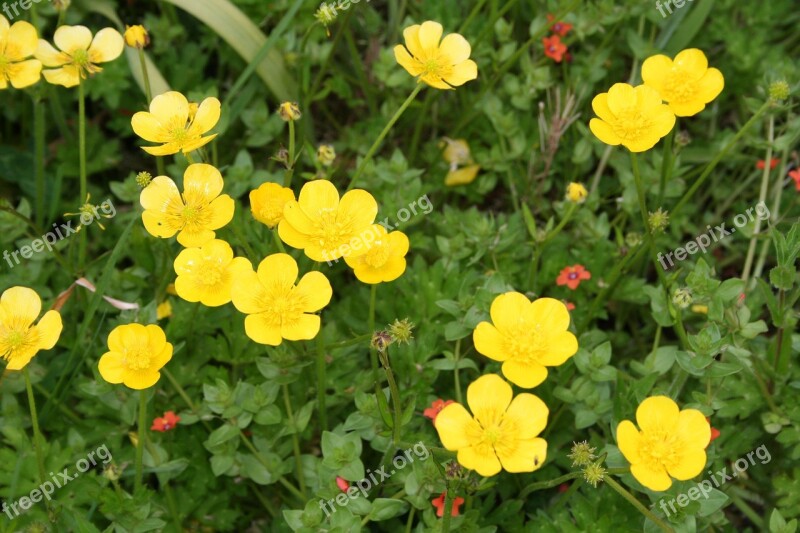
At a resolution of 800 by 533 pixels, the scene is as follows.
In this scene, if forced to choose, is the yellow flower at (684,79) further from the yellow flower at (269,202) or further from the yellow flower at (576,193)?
the yellow flower at (269,202)

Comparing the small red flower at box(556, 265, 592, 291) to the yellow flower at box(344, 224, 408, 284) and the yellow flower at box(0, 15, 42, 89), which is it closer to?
the yellow flower at box(344, 224, 408, 284)

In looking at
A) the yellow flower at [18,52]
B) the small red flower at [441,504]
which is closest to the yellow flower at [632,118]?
the small red flower at [441,504]

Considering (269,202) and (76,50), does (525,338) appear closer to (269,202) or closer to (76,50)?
(269,202)

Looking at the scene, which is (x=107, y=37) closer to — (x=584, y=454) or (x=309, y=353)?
(x=309, y=353)

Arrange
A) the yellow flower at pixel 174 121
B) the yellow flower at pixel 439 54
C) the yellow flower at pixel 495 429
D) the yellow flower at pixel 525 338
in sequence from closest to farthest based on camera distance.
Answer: the yellow flower at pixel 495 429
the yellow flower at pixel 525 338
the yellow flower at pixel 174 121
the yellow flower at pixel 439 54

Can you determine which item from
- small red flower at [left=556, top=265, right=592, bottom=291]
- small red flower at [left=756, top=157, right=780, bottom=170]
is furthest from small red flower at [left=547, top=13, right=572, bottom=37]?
small red flower at [left=556, top=265, right=592, bottom=291]

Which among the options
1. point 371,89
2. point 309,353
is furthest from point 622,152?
point 309,353
